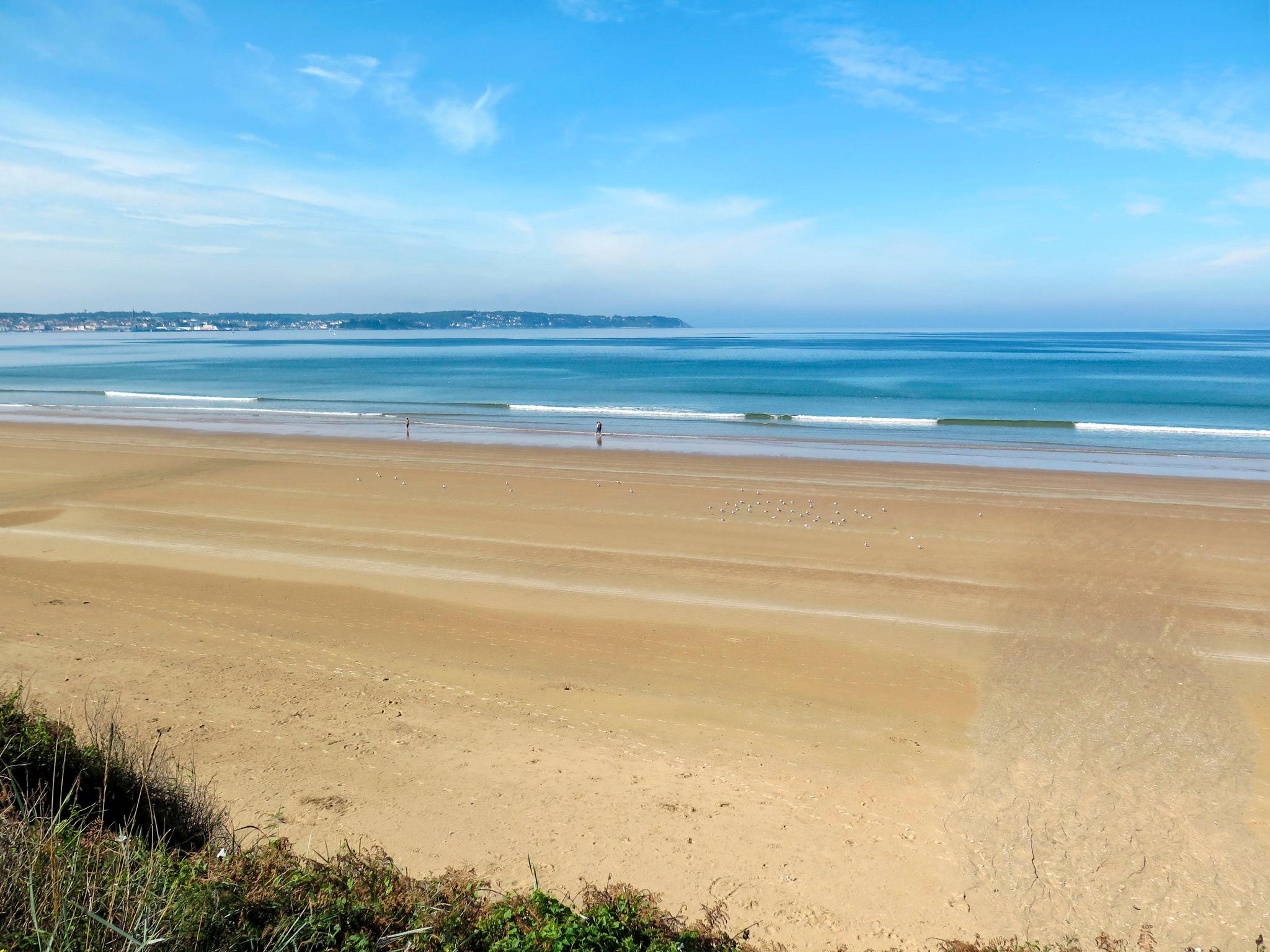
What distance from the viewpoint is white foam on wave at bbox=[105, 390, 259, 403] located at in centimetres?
4709

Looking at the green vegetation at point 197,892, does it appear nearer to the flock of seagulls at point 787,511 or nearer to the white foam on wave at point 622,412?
the flock of seagulls at point 787,511

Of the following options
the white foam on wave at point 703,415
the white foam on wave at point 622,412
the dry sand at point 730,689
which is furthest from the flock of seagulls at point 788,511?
the white foam on wave at point 622,412

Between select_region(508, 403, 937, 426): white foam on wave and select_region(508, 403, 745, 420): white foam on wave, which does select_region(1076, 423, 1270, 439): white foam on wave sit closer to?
select_region(508, 403, 937, 426): white foam on wave

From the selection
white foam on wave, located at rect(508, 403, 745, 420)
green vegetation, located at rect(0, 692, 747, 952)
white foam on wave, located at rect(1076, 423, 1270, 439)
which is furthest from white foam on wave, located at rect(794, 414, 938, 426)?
green vegetation, located at rect(0, 692, 747, 952)

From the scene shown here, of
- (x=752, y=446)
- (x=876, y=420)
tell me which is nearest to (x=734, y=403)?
(x=876, y=420)

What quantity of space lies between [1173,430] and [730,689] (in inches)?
1390

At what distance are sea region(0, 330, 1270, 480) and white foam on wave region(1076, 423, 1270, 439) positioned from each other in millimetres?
160

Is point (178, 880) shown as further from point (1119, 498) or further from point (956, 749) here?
point (1119, 498)

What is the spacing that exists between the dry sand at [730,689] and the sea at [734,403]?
11949mm

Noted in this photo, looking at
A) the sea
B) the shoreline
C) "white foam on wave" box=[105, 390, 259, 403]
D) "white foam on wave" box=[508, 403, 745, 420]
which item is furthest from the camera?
"white foam on wave" box=[105, 390, 259, 403]

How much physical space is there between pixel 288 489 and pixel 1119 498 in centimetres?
2120

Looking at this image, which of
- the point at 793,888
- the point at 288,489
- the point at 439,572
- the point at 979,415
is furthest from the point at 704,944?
the point at 979,415

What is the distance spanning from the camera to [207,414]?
129 feet

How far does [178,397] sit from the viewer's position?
48688 millimetres
